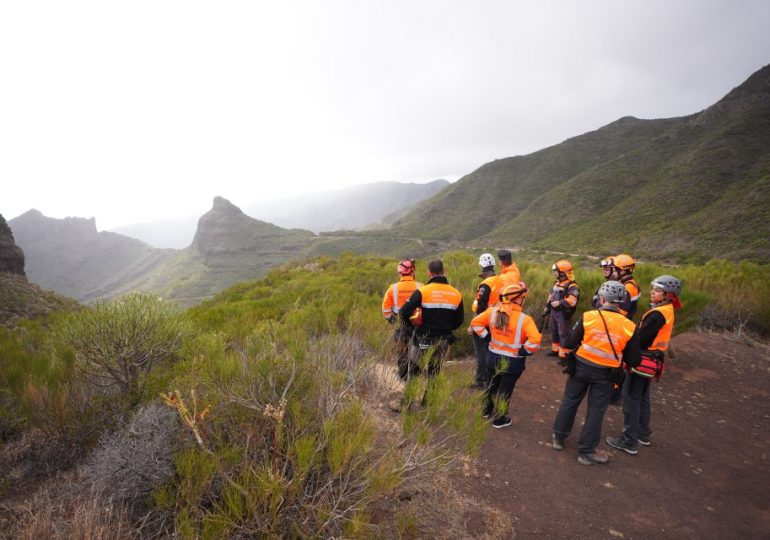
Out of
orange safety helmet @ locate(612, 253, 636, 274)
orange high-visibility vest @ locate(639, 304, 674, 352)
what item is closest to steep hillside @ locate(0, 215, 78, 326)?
orange high-visibility vest @ locate(639, 304, 674, 352)

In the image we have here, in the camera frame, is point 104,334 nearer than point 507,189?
Yes

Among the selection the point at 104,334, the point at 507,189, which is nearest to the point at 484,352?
the point at 104,334

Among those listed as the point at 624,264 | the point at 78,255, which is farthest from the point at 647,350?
the point at 78,255

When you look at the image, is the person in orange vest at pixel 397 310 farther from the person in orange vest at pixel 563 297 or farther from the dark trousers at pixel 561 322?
the dark trousers at pixel 561 322

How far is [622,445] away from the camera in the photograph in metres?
4.23

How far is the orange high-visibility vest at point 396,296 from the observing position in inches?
190

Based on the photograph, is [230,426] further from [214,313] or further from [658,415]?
[658,415]

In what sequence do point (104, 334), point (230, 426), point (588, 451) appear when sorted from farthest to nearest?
point (588, 451)
point (104, 334)
point (230, 426)

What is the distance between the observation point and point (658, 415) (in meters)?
5.11

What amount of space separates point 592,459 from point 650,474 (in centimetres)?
62

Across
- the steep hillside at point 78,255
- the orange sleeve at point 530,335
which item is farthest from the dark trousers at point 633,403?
the steep hillside at point 78,255

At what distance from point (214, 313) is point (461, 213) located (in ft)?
241

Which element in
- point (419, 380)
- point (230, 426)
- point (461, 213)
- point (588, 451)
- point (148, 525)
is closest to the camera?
point (148, 525)

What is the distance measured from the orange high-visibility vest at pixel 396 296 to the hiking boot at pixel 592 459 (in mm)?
2840
